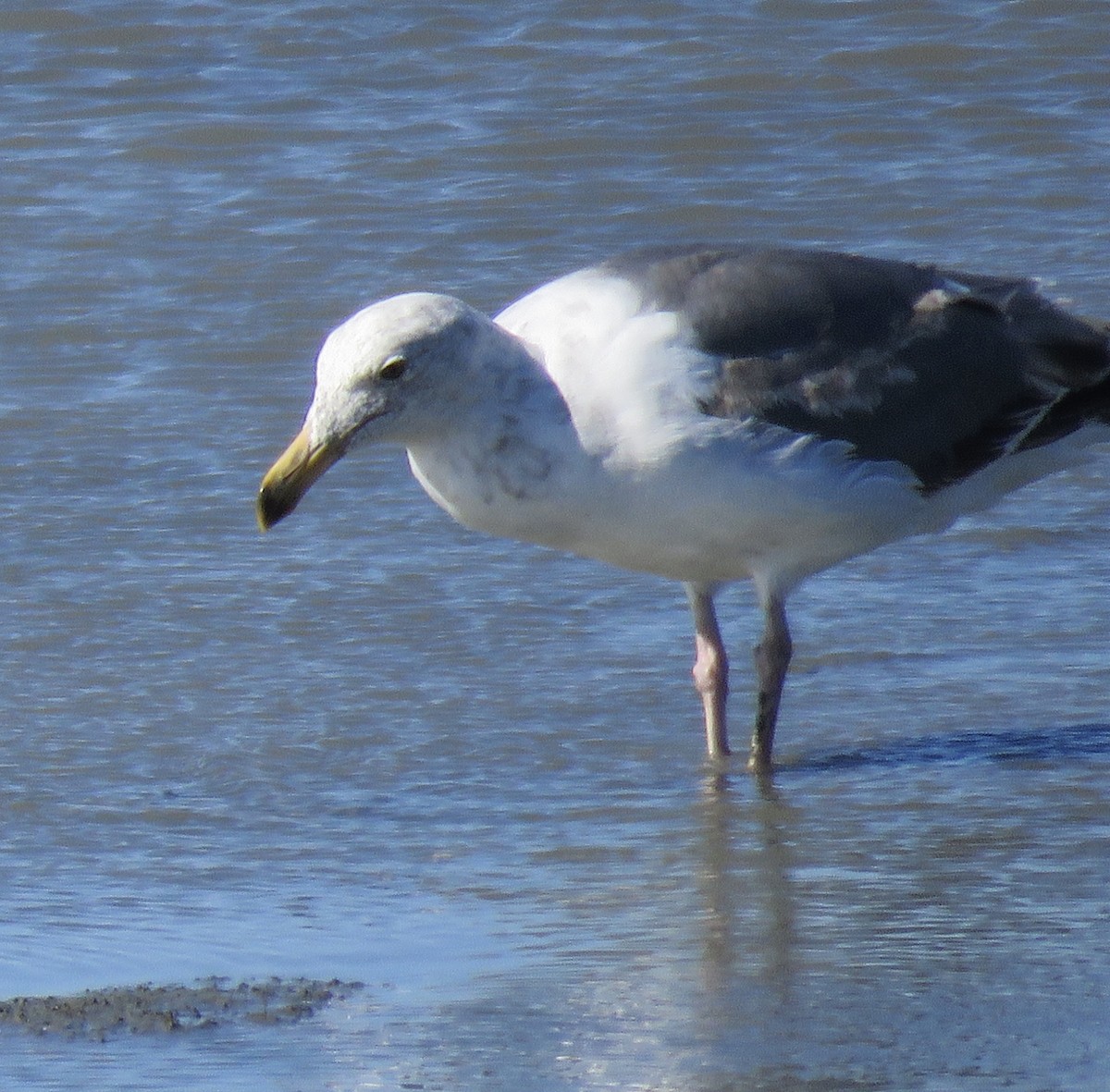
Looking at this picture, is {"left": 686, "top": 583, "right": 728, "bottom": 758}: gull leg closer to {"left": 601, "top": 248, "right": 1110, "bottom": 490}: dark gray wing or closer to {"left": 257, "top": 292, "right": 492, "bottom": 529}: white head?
{"left": 601, "top": 248, "right": 1110, "bottom": 490}: dark gray wing

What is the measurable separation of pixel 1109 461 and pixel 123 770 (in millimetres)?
3256

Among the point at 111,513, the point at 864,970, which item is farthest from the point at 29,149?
the point at 864,970

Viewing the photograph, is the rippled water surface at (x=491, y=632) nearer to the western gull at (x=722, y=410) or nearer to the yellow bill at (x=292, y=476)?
the western gull at (x=722, y=410)

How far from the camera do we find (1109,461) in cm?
734

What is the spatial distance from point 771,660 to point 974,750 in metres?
0.48

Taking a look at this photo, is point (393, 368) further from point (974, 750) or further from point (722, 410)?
point (974, 750)

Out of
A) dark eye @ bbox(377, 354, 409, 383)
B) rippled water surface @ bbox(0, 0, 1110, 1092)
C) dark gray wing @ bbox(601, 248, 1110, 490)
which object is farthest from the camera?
dark gray wing @ bbox(601, 248, 1110, 490)

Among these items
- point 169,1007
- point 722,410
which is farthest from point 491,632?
point 169,1007

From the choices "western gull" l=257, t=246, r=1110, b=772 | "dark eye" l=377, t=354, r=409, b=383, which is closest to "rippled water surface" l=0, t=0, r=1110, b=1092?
"western gull" l=257, t=246, r=1110, b=772

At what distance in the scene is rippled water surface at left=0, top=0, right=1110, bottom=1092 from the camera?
3.95m

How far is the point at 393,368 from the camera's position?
4.98 meters

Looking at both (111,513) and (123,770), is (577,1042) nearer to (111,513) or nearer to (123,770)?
(123,770)

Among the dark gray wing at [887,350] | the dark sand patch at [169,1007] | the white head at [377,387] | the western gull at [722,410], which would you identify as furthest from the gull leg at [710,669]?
the dark sand patch at [169,1007]

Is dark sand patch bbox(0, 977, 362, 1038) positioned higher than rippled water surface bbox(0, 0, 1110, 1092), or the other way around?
dark sand patch bbox(0, 977, 362, 1038)
